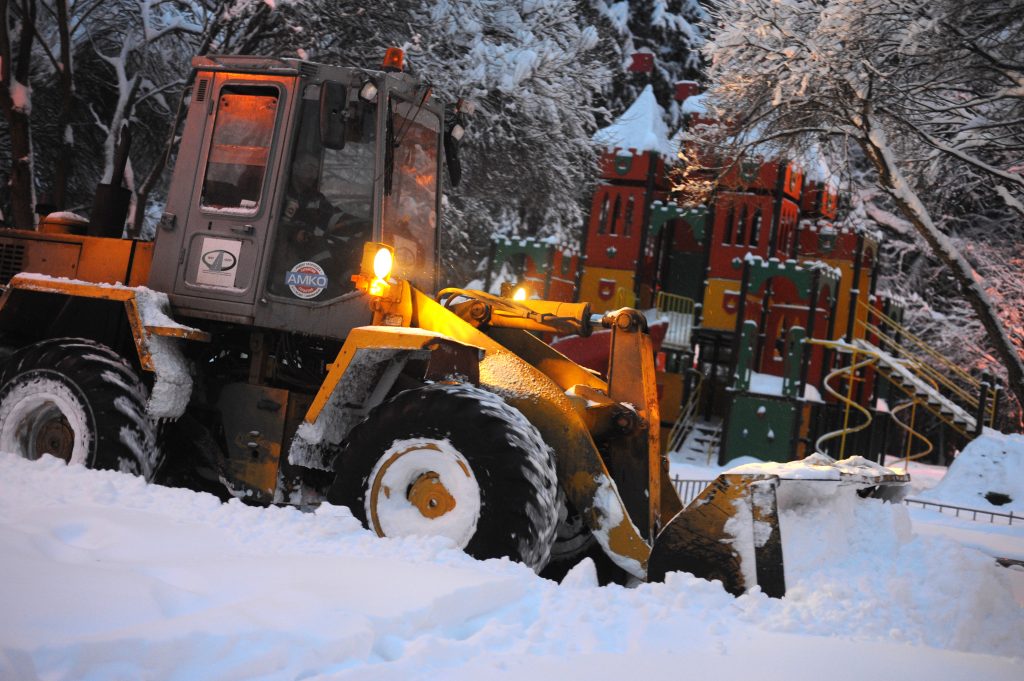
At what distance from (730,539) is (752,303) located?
60.7 ft

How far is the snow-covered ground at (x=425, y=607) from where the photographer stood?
11.5ft

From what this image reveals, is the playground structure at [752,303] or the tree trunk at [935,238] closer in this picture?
the tree trunk at [935,238]

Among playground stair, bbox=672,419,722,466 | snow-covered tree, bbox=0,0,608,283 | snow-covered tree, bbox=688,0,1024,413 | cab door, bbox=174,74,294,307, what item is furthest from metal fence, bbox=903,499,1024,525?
cab door, bbox=174,74,294,307

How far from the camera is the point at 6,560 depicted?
419 cm

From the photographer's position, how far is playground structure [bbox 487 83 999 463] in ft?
68.9

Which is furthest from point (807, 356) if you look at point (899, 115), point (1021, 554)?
point (1021, 554)

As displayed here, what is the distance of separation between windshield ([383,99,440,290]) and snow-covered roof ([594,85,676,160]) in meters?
17.2

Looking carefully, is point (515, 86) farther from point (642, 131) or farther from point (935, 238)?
point (642, 131)

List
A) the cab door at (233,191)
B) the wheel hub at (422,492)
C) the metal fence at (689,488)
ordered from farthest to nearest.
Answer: the metal fence at (689,488) → the cab door at (233,191) → the wheel hub at (422,492)

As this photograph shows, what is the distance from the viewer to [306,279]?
22.0ft

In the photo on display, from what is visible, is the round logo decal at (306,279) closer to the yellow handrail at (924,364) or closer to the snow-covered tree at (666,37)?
the yellow handrail at (924,364)

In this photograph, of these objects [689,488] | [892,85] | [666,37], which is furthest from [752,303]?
[666,37]

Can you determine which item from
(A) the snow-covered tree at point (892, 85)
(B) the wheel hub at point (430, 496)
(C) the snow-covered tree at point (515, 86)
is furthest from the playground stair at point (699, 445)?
(B) the wheel hub at point (430, 496)

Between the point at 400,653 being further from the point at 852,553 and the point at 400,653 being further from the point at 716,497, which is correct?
the point at 852,553
